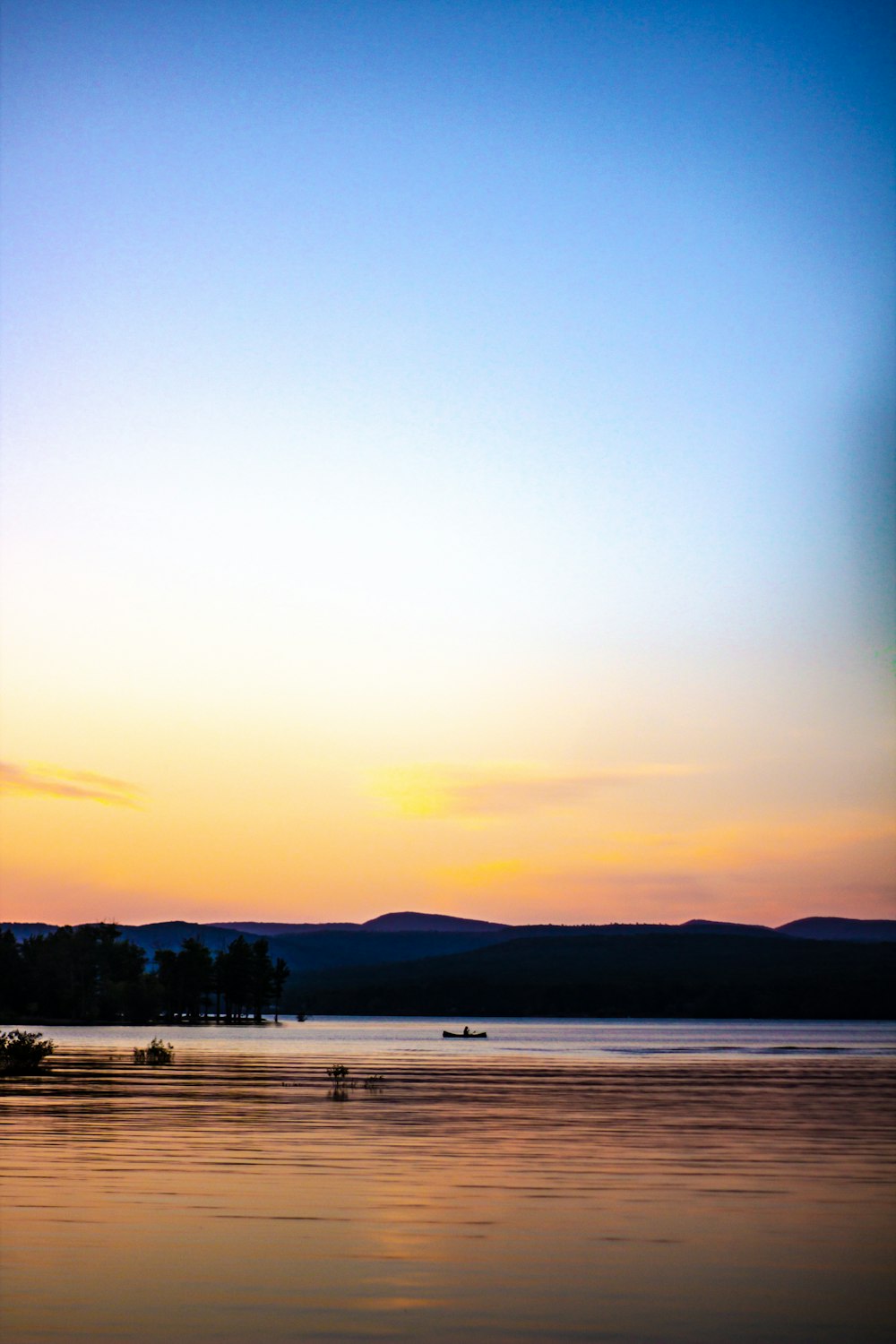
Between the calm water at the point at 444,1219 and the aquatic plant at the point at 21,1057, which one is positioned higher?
the aquatic plant at the point at 21,1057

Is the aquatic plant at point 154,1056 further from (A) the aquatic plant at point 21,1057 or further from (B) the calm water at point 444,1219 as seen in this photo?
(B) the calm water at point 444,1219

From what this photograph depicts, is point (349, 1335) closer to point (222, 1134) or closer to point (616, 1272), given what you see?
point (616, 1272)

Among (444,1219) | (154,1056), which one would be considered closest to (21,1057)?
(154,1056)

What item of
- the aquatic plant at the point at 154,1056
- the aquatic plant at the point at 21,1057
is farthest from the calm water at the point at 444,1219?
the aquatic plant at the point at 154,1056

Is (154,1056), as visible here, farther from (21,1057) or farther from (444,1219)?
(444,1219)

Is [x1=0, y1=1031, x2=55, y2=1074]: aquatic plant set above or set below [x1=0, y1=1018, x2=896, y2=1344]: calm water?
above

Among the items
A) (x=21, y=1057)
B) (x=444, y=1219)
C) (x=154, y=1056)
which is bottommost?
(x=444, y=1219)

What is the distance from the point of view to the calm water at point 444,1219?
20109mm

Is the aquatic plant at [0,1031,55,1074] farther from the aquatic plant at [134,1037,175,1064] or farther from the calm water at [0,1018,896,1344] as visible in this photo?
the calm water at [0,1018,896,1344]

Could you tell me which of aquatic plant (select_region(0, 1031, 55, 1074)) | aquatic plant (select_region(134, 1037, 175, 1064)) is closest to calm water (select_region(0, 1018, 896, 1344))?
aquatic plant (select_region(0, 1031, 55, 1074))

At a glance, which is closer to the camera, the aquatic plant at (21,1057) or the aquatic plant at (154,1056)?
A: the aquatic plant at (21,1057)

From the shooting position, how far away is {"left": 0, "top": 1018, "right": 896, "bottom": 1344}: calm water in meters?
20.1

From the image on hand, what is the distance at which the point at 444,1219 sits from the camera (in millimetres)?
28656

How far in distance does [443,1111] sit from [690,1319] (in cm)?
3781
